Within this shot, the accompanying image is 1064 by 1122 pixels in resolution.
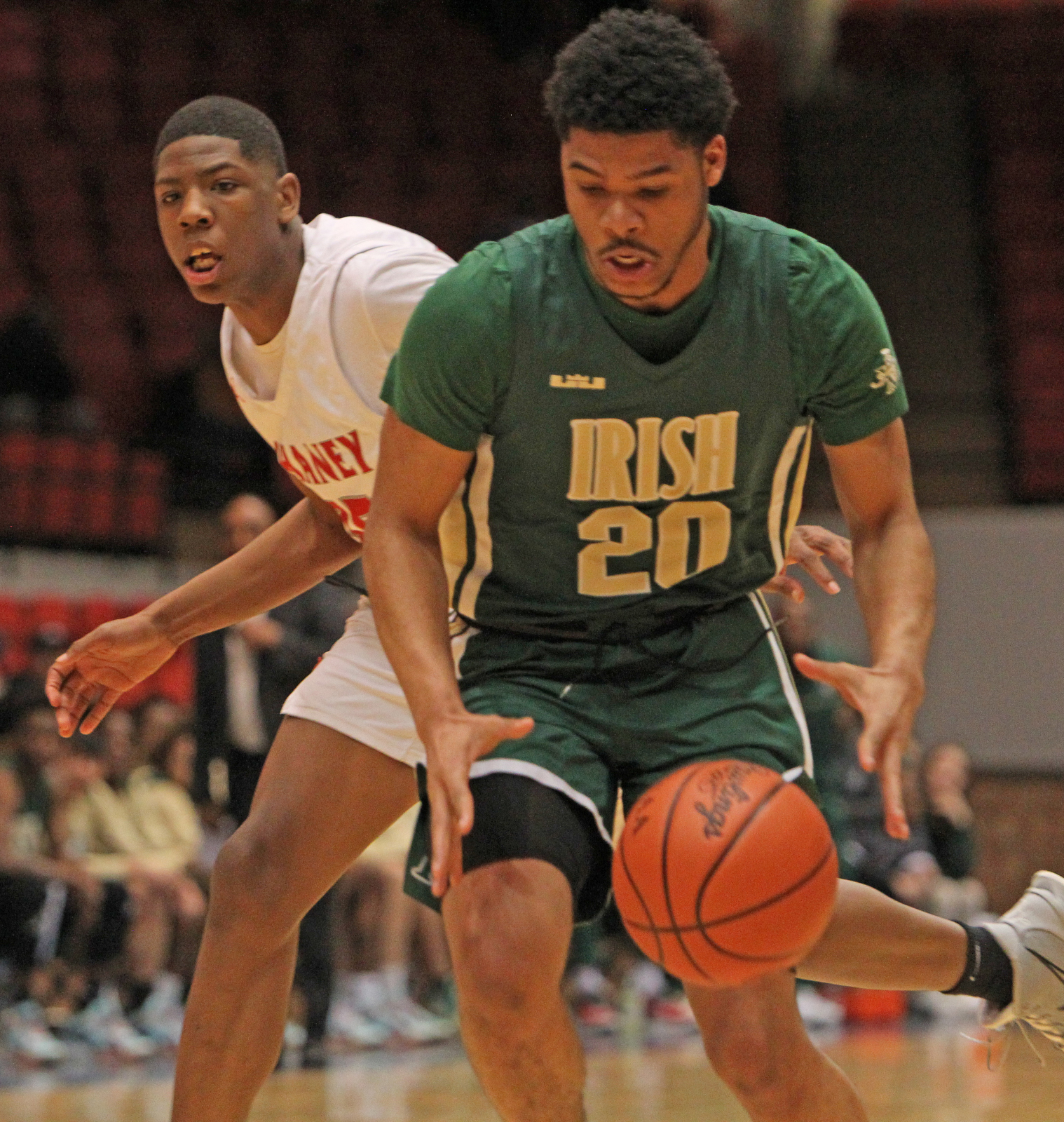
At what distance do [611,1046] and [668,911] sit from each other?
5420 mm

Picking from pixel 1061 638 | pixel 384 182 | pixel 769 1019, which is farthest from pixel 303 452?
pixel 384 182

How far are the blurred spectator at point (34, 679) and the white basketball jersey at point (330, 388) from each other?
419cm

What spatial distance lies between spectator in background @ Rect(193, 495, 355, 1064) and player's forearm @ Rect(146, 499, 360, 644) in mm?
2888

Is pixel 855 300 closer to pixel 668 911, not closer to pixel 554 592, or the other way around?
pixel 554 592

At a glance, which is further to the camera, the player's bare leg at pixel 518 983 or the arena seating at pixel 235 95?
the arena seating at pixel 235 95

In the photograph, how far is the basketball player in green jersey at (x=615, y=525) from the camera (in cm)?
271

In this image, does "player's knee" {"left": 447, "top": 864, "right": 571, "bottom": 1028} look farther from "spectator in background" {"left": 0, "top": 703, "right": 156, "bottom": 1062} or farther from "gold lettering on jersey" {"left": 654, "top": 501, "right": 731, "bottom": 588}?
"spectator in background" {"left": 0, "top": 703, "right": 156, "bottom": 1062}

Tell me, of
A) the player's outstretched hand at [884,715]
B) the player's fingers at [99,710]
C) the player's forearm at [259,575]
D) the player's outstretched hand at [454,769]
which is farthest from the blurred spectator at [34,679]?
the player's outstretched hand at [884,715]

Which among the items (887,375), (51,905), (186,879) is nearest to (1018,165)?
(186,879)

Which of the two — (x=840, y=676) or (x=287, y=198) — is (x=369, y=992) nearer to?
(x=287, y=198)

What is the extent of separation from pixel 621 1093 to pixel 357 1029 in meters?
1.65

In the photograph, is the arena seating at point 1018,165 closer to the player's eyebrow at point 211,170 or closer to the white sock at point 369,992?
the white sock at point 369,992

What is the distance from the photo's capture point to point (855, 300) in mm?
2947

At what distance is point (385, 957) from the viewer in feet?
25.9
